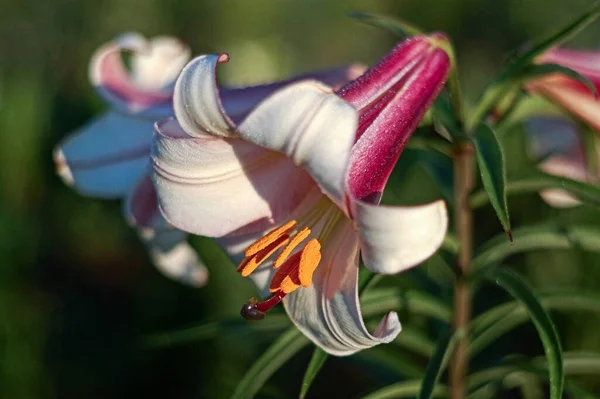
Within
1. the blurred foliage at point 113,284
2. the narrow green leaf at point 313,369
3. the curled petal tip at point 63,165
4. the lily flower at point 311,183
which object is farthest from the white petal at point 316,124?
A: the curled petal tip at point 63,165

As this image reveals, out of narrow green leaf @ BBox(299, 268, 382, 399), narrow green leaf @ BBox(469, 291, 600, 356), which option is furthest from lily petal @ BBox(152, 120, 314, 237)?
narrow green leaf @ BBox(469, 291, 600, 356)

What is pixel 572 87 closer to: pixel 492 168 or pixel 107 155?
pixel 492 168

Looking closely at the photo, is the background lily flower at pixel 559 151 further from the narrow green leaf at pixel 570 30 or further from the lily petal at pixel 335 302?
the lily petal at pixel 335 302

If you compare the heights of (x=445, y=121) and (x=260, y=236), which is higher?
(x=445, y=121)

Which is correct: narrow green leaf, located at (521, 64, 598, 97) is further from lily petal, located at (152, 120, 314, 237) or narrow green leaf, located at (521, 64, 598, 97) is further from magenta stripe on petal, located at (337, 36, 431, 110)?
lily petal, located at (152, 120, 314, 237)

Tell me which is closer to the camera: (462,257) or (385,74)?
(385,74)

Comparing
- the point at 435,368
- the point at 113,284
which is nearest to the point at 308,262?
the point at 435,368
